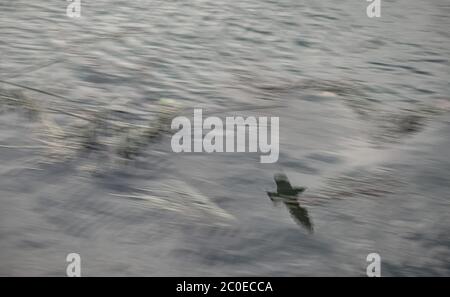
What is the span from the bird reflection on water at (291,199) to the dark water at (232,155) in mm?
14

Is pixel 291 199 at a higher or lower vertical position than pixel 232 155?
lower

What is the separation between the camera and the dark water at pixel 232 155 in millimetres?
1040

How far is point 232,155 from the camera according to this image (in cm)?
128

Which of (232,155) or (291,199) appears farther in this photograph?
(232,155)

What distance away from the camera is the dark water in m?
1.04

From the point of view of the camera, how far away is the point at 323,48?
1.70m

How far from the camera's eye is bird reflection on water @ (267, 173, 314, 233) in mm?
1109

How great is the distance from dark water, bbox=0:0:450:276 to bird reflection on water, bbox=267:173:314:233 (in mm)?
14

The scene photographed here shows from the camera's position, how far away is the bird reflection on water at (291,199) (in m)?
1.11

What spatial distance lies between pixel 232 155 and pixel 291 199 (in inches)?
7.1

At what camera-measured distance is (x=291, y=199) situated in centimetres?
116
